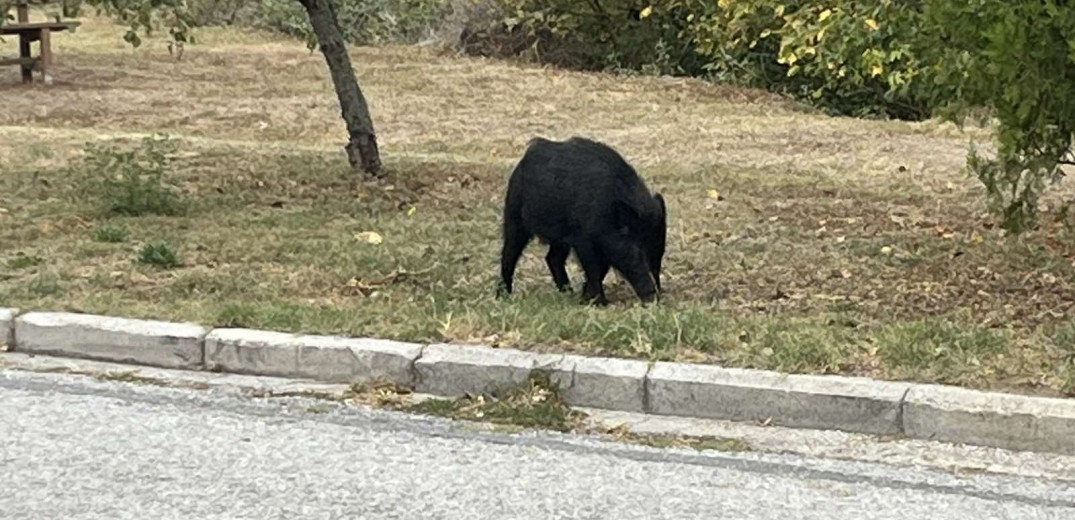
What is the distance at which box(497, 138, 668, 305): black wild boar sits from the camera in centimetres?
736

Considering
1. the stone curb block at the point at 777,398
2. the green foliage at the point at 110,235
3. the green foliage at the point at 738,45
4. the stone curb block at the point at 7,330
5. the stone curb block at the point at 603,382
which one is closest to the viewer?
the stone curb block at the point at 777,398

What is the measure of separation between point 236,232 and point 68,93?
29.3ft

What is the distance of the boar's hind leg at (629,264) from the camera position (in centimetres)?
736

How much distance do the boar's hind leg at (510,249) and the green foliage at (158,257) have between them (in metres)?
1.84

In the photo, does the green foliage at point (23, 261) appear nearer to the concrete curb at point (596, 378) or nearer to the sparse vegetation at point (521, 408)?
the concrete curb at point (596, 378)

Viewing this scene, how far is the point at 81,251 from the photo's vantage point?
8.62 meters

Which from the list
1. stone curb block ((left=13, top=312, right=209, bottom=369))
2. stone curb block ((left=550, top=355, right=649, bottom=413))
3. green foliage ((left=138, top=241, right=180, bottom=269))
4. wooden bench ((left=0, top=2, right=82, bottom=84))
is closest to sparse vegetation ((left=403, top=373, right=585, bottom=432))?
stone curb block ((left=550, top=355, right=649, bottom=413))

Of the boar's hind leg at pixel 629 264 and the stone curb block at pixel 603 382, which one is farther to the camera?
the boar's hind leg at pixel 629 264

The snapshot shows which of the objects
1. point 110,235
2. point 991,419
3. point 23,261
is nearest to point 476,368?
point 991,419

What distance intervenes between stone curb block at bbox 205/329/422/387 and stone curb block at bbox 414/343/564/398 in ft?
0.28

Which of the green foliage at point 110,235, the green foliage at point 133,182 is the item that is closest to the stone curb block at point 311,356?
the green foliage at point 110,235

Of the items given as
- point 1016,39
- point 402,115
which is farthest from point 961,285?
point 402,115

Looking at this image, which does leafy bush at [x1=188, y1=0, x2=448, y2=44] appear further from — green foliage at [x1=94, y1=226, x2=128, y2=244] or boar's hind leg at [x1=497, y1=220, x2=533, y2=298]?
boar's hind leg at [x1=497, y1=220, x2=533, y2=298]

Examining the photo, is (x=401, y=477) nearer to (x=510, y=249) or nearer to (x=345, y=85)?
(x=510, y=249)
